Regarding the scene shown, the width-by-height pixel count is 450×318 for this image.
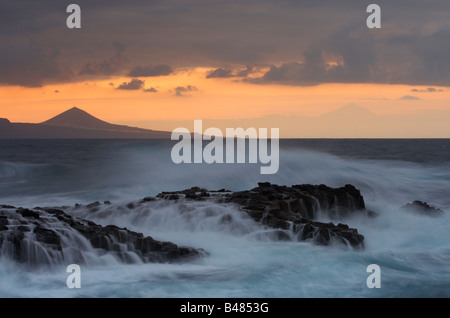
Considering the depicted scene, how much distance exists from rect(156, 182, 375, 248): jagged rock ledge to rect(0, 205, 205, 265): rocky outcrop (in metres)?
2.80

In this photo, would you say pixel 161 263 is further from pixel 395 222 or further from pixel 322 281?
pixel 395 222

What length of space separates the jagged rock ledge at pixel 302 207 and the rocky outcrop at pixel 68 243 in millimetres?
2801

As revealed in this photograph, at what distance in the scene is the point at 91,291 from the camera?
10188 mm

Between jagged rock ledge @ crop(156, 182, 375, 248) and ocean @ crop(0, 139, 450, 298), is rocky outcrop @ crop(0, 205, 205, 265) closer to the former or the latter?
ocean @ crop(0, 139, 450, 298)

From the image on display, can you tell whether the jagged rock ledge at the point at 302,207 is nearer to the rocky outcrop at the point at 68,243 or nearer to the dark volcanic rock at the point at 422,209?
the dark volcanic rock at the point at 422,209

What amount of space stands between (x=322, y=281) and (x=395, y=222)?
6911 mm

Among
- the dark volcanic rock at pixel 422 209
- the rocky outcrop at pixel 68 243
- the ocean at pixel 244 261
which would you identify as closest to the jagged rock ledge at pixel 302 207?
the ocean at pixel 244 261

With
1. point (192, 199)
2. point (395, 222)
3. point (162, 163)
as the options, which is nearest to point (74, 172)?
point (162, 163)

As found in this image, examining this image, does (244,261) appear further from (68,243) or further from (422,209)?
(422,209)

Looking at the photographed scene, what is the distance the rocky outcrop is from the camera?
11.3 metres

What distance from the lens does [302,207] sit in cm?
1661

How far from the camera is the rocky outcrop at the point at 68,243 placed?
11320 millimetres

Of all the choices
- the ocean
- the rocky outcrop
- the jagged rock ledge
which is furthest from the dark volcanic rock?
the rocky outcrop
